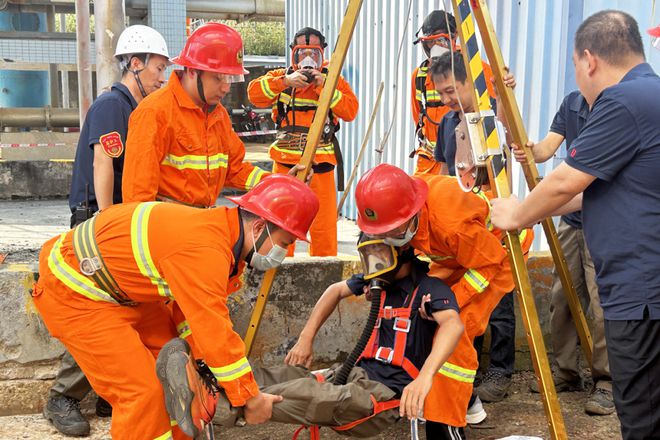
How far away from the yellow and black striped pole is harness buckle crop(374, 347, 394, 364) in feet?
1.95

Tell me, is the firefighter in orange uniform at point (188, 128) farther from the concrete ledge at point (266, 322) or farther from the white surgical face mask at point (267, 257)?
the white surgical face mask at point (267, 257)

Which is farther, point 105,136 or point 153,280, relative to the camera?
point 105,136

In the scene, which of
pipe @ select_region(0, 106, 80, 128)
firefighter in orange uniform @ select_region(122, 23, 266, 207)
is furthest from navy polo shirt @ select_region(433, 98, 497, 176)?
pipe @ select_region(0, 106, 80, 128)

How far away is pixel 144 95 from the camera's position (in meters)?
4.21

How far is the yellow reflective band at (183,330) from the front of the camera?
3480mm

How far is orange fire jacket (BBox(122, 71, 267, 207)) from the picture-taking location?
143 inches

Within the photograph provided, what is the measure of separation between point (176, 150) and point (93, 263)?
956 millimetres

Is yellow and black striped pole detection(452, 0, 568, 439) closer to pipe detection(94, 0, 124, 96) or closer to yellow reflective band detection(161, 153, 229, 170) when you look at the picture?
yellow reflective band detection(161, 153, 229, 170)

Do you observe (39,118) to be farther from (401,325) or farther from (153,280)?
(401,325)

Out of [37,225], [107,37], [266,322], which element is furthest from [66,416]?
[37,225]

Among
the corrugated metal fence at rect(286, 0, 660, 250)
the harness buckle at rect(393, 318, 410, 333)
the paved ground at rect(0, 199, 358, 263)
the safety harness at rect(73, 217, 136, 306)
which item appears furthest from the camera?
the paved ground at rect(0, 199, 358, 263)

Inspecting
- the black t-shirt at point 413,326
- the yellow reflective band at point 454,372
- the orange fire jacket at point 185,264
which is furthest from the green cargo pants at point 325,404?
the yellow reflective band at point 454,372

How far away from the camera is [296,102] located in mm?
5793

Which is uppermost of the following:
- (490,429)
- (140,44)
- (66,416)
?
(140,44)
